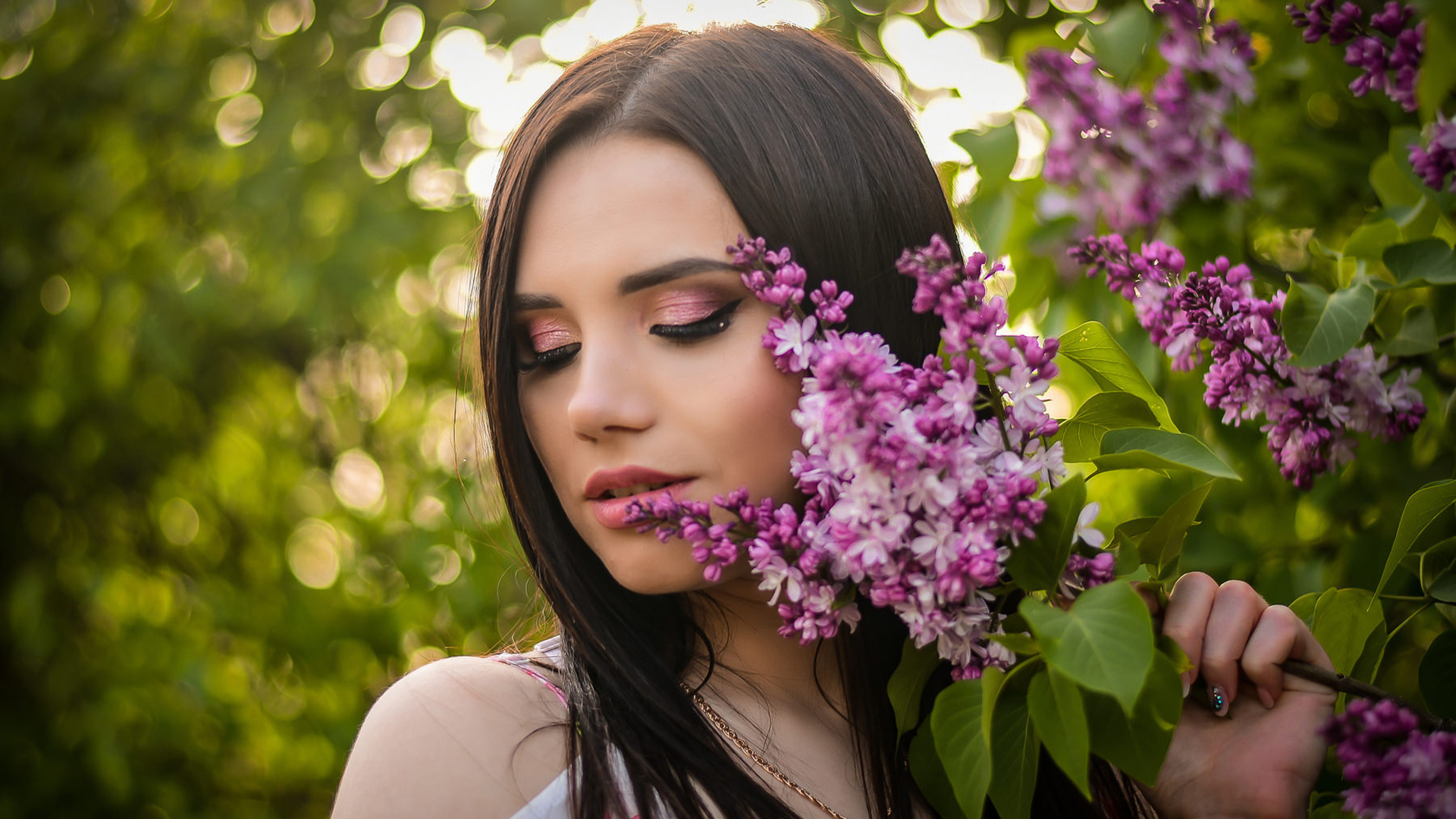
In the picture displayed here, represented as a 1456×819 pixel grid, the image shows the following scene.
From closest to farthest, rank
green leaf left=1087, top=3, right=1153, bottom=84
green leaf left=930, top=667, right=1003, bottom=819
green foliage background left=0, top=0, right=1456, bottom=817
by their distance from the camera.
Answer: green leaf left=930, top=667, right=1003, bottom=819, green leaf left=1087, top=3, right=1153, bottom=84, green foliage background left=0, top=0, right=1456, bottom=817

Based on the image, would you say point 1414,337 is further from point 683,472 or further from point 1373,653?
point 683,472

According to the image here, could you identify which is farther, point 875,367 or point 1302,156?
point 1302,156

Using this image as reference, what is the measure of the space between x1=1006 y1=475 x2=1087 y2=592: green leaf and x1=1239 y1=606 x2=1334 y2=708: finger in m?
0.39

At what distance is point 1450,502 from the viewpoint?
98cm

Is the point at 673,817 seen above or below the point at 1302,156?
below

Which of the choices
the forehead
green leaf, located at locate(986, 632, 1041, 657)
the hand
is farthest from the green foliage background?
green leaf, located at locate(986, 632, 1041, 657)

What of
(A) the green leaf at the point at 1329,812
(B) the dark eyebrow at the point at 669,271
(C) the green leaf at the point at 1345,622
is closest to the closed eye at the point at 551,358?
(B) the dark eyebrow at the point at 669,271

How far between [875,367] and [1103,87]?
738 mm

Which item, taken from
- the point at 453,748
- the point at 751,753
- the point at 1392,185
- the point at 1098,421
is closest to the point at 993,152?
the point at 1392,185

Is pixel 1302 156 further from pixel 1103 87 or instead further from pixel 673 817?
pixel 673 817

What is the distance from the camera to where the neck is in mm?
1397

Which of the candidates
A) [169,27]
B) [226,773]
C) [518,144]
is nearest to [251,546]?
[226,773]

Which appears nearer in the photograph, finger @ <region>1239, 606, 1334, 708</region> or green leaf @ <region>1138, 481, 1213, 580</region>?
green leaf @ <region>1138, 481, 1213, 580</region>

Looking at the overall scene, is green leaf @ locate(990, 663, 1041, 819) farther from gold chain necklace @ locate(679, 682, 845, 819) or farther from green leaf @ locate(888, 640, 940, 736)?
gold chain necklace @ locate(679, 682, 845, 819)
